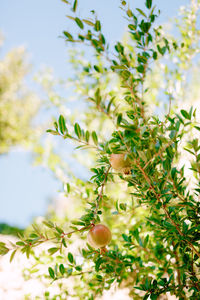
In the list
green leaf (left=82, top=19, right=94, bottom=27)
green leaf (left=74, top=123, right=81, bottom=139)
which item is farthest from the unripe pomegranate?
green leaf (left=82, top=19, right=94, bottom=27)

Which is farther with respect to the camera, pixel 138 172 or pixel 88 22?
pixel 88 22

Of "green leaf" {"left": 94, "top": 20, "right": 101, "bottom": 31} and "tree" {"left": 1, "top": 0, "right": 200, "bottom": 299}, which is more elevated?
"green leaf" {"left": 94, "top": 20, "right": 101, "bottom": 31}

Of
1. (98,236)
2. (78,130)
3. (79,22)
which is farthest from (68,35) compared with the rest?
(98,236)

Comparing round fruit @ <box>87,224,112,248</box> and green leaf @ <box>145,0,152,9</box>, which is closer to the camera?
round fruit @ <box>87,224,112,248</box>

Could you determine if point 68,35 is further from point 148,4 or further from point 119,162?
point 119,162

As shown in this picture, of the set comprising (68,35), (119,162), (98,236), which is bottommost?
(98,236)

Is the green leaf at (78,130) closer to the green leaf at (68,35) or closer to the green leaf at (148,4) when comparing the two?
the green leaf at (68,35)

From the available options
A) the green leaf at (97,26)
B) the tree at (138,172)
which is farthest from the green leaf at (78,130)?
the green leaf at (97,26)

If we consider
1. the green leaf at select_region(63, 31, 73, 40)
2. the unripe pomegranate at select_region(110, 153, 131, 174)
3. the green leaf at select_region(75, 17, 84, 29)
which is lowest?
the unripe pomegranate at select_region(110, 153, 131, 174)

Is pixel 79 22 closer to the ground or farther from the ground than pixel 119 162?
farther from the ground

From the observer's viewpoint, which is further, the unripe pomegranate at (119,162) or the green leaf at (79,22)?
the green leaf at (79,22)

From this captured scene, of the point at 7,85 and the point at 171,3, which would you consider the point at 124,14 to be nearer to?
the point at 171,3

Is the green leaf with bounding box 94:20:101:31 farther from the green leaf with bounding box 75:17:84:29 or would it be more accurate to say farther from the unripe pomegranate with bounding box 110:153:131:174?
the unripe pomegranate with bounding box 110:153:131:174

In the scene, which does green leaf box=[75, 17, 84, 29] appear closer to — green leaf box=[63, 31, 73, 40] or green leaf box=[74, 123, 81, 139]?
green leaf box=[63, 31, 73, 40]
